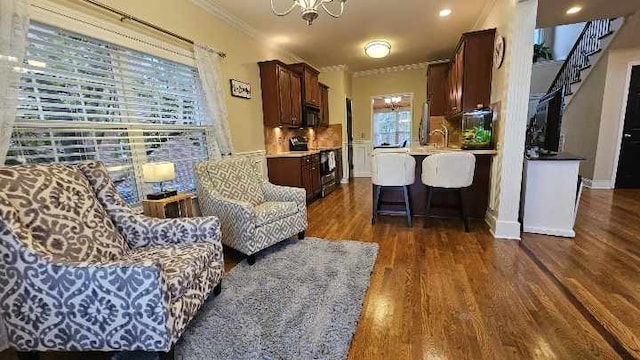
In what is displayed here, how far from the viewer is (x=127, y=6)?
2283mm

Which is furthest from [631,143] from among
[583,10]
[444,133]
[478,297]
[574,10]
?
[478,297]

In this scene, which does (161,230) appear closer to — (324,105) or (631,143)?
(324,105)

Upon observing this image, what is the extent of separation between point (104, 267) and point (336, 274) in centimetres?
150

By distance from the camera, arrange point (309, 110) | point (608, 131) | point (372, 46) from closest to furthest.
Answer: point (372, 46)
point (608, 131)
point (309, 110)

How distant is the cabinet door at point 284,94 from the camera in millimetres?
4219

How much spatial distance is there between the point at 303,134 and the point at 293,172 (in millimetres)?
1689

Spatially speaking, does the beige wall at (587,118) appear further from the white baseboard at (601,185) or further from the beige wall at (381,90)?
the beige wall at (381,90)

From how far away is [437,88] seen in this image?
486 cm

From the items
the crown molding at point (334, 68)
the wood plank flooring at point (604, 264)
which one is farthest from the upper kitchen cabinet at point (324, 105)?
the wood plank flooring at point (604, 264)

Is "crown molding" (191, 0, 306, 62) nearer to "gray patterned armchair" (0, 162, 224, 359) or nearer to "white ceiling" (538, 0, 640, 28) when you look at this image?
"gray patterned armchair" (0, 162, 224, 359)

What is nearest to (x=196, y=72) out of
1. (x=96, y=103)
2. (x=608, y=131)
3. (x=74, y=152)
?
(x=96, y=103)

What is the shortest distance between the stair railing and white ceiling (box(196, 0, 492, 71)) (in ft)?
7.07

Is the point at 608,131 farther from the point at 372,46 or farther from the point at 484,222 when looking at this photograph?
the point at 372,46

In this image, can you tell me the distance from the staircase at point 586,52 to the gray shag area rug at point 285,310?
4.86m
